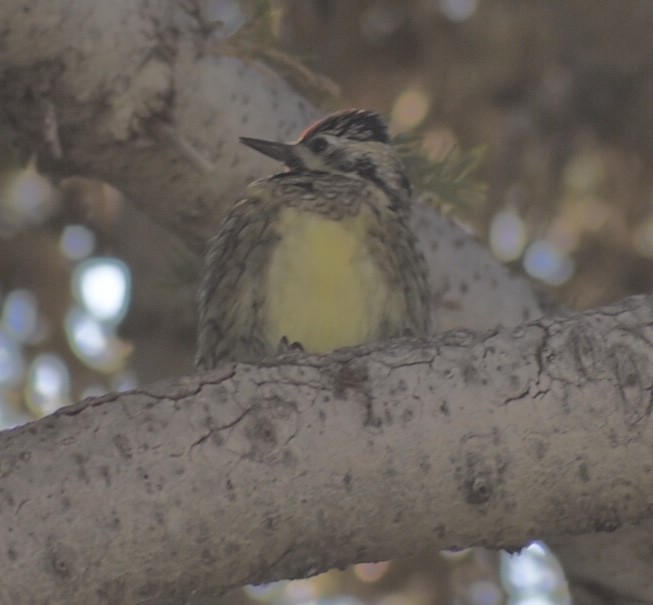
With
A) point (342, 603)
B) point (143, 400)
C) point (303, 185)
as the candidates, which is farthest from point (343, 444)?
point (342, 603)

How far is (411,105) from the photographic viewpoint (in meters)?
4.68

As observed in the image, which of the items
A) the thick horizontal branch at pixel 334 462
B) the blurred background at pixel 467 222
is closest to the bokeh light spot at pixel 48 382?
the blurred background at pixel 467 222

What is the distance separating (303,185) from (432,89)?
1442 mm

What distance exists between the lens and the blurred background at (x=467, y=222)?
447 cm

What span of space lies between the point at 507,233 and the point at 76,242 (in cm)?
143

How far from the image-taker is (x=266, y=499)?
2.06 meters

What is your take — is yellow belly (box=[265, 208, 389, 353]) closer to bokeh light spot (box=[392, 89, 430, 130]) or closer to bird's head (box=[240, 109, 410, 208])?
bird's head (box=[240, 109, 410, 208])

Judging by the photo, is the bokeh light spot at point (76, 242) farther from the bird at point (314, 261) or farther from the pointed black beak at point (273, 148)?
the pointed black beak at point (273, 148)

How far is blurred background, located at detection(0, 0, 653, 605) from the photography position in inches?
176

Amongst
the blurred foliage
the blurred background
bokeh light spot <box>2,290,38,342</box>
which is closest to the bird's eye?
the blurred foliage

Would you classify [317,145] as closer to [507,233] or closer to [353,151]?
[353,151]

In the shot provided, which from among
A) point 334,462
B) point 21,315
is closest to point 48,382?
point 21,315

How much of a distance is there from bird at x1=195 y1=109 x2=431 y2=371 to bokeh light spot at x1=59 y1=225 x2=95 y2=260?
1223 millimetres

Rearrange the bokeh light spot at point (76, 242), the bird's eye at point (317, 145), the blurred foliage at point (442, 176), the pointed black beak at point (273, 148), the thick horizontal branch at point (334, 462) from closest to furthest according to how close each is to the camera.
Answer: the thick horizontal branch at point (334, 462), the pointed black beak at point (273, 148), the bird's eye at point (317, 145), the blurred foliage at point (442, 176), the bokeh light spot at point (76, 242)
